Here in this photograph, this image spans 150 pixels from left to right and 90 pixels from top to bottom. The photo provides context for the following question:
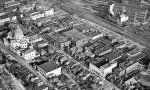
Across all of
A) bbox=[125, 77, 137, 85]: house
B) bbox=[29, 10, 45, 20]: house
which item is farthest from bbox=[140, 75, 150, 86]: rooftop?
bbox=[29, 10, 45, 20]: house

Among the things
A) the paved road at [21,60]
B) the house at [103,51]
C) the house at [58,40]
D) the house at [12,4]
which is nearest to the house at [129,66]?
the house at [103,51]

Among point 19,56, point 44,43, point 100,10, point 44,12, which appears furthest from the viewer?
point 100,10

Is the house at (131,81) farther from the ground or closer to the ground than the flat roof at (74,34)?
closer to the ground

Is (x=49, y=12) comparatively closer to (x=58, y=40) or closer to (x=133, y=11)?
(x=58, y=40)

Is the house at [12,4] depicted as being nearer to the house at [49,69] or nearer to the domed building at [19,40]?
the domed building at [19,40]

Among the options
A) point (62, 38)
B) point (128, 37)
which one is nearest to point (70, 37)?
point (62, 38)

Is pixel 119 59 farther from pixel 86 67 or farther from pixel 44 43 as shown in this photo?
pixel 44 43

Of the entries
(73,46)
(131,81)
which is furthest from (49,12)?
(131,81)

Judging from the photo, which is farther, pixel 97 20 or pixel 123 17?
pixel 97 20
